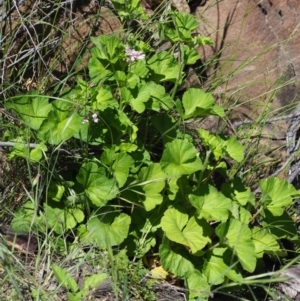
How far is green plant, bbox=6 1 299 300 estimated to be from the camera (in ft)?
8.02

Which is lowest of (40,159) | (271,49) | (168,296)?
(168,296)

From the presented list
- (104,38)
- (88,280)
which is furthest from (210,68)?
(88,280)

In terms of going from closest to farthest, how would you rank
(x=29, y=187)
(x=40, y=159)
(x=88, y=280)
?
1. (x=88, y=280)
2. (x=40, y=159)
3. (x=29, y=187)

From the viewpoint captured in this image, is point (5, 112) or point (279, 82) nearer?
point (5, 112)

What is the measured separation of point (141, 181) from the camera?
254 cm

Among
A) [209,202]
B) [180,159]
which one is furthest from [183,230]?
[180,159]

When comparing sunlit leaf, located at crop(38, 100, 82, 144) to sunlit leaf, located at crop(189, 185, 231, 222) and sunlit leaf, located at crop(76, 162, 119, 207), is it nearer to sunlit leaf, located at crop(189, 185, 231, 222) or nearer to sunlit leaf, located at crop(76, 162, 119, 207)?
sunlit leaf, located at crop(76, 162, 119, 207)

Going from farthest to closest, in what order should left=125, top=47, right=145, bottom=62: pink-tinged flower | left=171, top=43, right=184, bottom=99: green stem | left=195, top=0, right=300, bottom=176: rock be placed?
left=195, top=0, right=300, bottom=176: rock → left=171, top=43, right=184, bottom=99: green stem → left=125, top=47, right=145, bottom=62: pink-tinged flower

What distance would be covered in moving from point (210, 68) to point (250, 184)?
2.04 feet

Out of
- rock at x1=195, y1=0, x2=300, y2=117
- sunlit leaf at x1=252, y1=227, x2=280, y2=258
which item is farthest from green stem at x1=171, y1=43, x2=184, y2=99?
sunlit leaf at x1=252, y1=227, x2=280, y2=258

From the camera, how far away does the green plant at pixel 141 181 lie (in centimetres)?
244

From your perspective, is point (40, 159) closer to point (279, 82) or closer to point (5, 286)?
point (5, 286)

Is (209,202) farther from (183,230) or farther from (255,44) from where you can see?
(255,44)

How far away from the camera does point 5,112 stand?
2760mm
